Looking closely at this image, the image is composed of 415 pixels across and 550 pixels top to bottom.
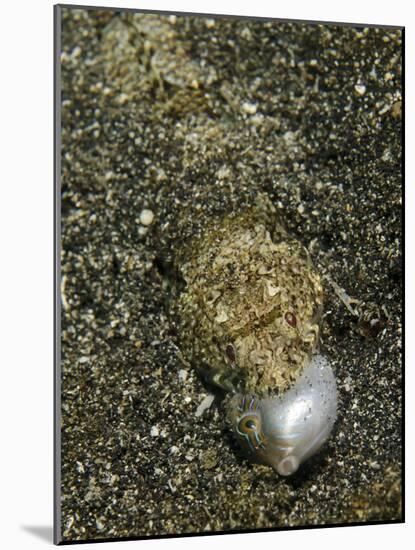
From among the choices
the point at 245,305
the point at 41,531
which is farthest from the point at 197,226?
the point at 41,531

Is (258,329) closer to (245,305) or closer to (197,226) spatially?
(245,305)

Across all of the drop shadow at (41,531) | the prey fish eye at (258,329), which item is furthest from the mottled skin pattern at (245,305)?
the drop shadow at (41,531)

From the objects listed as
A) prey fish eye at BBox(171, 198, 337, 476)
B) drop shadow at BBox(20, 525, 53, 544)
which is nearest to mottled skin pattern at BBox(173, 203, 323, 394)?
prey fish eye at BBox(171, 198, 337, 476)

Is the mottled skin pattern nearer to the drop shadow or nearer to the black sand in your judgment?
the black sand

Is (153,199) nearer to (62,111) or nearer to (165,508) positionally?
(62,111)

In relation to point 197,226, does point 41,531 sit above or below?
below

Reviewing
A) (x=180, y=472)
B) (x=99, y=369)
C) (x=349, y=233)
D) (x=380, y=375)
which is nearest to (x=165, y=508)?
(x=180, y=472)

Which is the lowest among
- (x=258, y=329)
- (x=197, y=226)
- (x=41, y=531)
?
(x=41, y=531)
